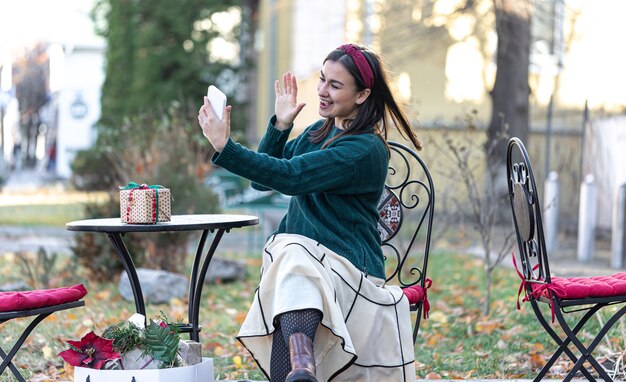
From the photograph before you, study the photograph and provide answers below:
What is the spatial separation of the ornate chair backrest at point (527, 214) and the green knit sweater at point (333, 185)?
57cm

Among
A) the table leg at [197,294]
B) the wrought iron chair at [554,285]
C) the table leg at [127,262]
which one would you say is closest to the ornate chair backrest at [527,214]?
the wrought iron chair at [554,285]

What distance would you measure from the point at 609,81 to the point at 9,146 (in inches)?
1492

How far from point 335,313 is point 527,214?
103 centimetres

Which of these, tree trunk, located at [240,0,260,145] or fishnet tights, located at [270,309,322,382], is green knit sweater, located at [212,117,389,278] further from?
tree trunk, located at [240,0,260,145]

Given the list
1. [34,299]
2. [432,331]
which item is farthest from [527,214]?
[432,331]

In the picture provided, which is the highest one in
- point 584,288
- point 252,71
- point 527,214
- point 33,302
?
point 252,71

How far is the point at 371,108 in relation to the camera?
4062 mm

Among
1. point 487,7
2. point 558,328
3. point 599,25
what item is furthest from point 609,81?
point 558,328

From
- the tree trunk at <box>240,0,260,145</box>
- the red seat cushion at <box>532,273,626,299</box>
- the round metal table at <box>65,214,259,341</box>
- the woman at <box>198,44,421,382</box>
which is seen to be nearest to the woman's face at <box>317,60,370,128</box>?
the woman at <box>198,44,421,382</box>

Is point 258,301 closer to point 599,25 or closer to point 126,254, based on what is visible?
point 126,254

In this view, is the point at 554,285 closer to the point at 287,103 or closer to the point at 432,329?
the point at 287,103

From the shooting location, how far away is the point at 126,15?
24.5 metres

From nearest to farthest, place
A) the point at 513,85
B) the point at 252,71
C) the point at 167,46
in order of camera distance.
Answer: the point at 513,85
the point at 167,46
the point at 252,71

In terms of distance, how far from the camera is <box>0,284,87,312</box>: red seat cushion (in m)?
3.95
